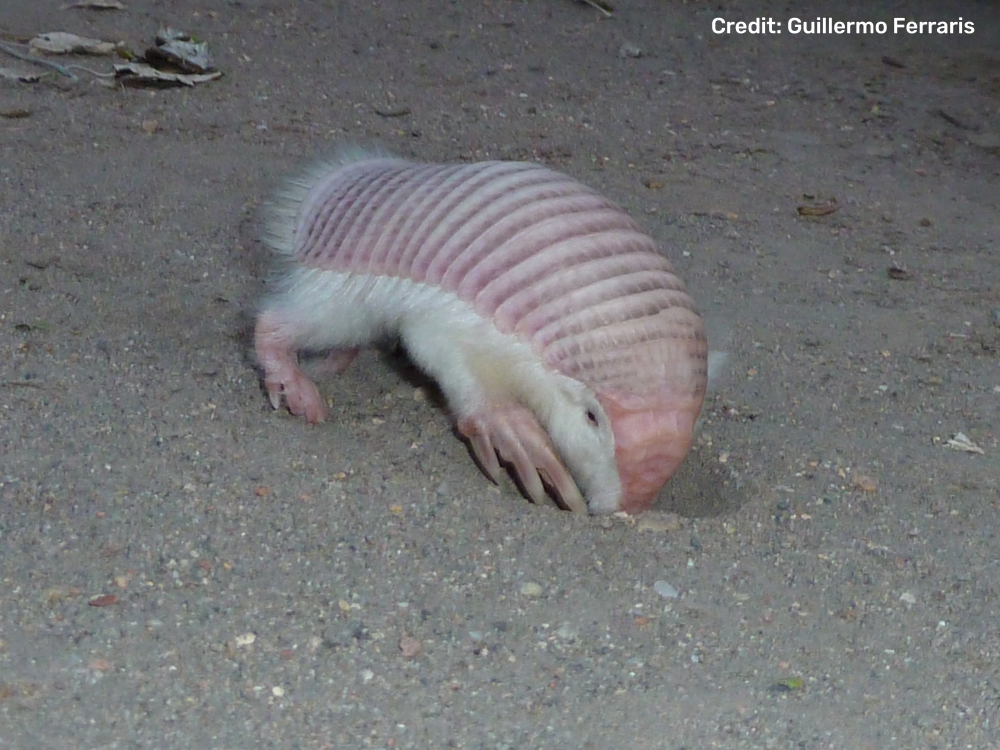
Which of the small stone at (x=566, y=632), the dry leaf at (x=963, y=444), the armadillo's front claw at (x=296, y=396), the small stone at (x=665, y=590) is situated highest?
the small stone at (x=566, y=632)

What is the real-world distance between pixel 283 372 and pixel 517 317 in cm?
82

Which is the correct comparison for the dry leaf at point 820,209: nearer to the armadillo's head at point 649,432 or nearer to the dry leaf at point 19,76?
the armadillo's head at point 649,432

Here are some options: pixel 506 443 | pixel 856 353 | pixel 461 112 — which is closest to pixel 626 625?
pixel 506 443

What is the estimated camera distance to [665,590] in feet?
9.98

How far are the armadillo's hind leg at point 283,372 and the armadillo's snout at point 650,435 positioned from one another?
1024 mm

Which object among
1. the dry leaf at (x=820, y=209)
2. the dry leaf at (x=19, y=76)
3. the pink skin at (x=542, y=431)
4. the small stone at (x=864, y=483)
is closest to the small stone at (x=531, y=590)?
the pink skin at (x=542, y=431)

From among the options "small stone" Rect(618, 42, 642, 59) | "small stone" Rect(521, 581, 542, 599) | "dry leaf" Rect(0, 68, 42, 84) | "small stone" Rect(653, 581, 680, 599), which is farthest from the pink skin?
"small stone" Rect(618, 42, 642, 59)

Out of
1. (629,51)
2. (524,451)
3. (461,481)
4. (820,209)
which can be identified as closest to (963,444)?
(524,451)

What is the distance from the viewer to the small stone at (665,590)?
9.93ft

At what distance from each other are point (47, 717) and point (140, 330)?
1.87 m

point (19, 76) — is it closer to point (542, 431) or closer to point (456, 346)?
point (456, 346)

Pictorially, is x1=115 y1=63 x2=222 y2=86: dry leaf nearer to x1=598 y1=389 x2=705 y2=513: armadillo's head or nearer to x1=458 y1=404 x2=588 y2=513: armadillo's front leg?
x1=458 y1=404 x2=588 y2=513: armadillo's front leg

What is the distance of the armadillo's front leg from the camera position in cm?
340

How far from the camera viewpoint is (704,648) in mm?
2846
